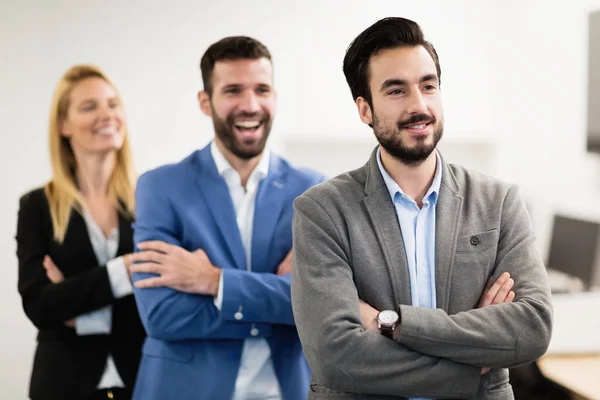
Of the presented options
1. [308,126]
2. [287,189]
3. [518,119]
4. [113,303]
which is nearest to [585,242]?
[518,119]

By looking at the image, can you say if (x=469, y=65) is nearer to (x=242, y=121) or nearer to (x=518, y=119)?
(x=518, y=119)

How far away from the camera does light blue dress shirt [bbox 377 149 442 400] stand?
166 cm

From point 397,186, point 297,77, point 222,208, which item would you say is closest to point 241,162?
point 222,208

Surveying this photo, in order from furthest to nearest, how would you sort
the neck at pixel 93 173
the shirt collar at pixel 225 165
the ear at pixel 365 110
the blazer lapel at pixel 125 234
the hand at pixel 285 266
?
1. the neck at pixel 93 173
2. the blazer lapel at pixel 125 234
3. the shirt collar at pixel 225 165
4. the hand at pixel 285 266
5. the ear at pixel 365 110

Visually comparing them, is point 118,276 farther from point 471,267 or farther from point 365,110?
point 471,267

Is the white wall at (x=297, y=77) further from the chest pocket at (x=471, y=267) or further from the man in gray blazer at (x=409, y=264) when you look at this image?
the chest pocket at (x=471, y=267)

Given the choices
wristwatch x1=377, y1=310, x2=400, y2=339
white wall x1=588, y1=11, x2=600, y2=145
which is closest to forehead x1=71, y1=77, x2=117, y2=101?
wristwatch x1=377, y1=310, x2=400, y2=339

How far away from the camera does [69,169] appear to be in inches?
107

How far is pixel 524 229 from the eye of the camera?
1.72 metres

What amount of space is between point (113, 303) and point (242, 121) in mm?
833

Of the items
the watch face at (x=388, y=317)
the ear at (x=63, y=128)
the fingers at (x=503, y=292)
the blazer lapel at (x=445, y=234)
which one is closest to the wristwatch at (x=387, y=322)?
the watch face at (x=388, y=317)

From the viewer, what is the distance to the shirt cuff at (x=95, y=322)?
2.50 meters

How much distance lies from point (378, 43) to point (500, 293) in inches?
25.2

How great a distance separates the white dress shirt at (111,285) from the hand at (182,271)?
1.26 feet
